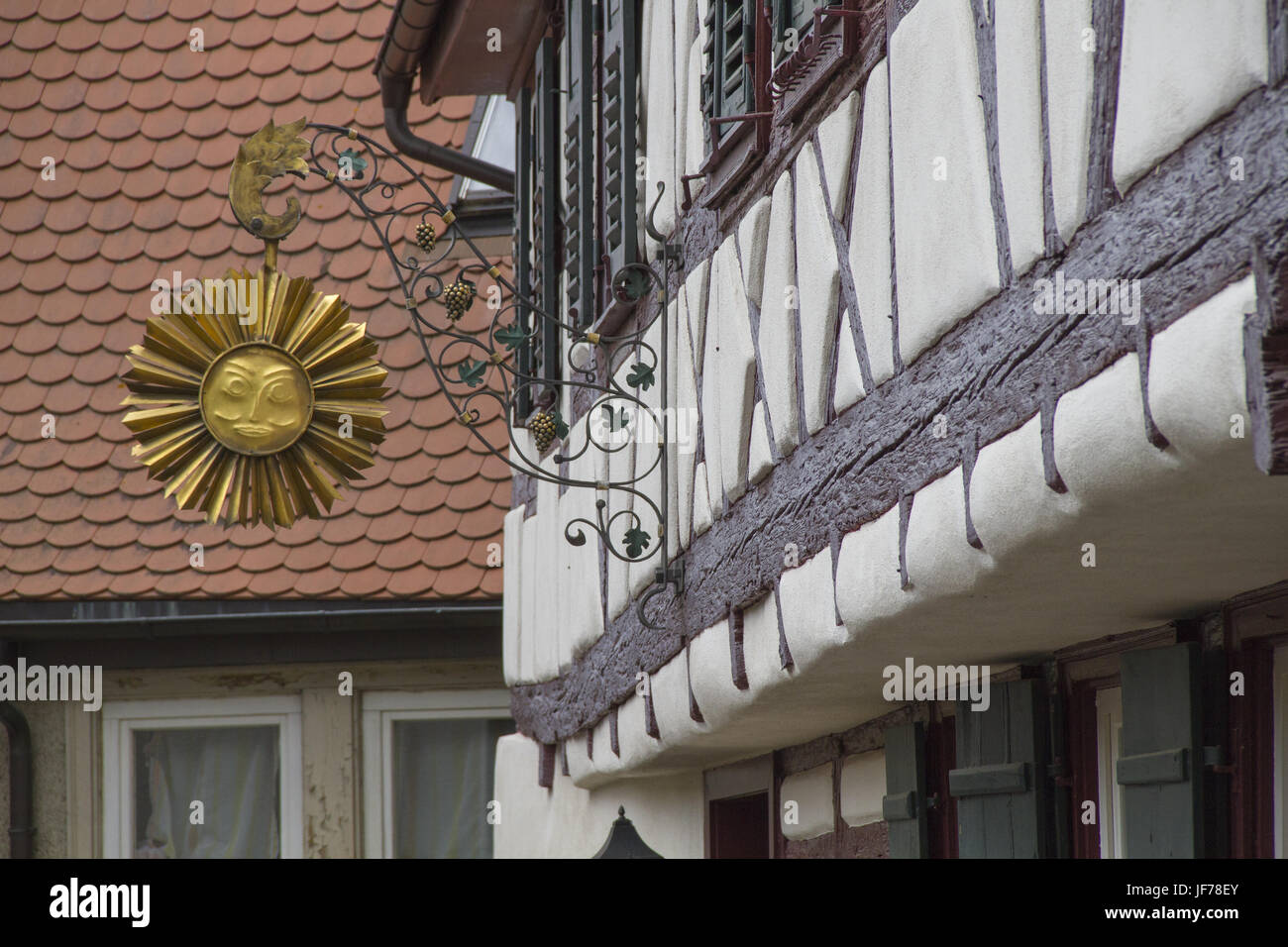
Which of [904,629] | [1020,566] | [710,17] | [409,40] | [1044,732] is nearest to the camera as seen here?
[1020,566]

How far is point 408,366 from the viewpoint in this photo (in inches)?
383

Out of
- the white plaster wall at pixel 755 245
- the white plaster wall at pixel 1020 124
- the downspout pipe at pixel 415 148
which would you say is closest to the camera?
the white plaster wall at pixel 1020 124

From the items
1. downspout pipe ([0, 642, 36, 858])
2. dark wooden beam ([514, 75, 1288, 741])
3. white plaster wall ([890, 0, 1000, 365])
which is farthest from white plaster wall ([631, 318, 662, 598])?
downspout pipe ([0, 642, 36, 858])

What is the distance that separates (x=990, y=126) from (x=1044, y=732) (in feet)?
4.70

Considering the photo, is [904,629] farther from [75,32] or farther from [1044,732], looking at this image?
[75,32]

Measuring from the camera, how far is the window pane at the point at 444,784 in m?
9.56

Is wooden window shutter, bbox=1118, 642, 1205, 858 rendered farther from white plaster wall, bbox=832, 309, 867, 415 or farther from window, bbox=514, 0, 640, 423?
window, bbox=514, 0, 640, 423

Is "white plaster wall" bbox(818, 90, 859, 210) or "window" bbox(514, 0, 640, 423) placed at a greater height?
"window" bbox(514, 0, 640, 423)

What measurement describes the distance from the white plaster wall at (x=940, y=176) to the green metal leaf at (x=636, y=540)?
183cm

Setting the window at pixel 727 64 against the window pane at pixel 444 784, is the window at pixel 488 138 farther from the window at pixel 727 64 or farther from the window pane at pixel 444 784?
the window at pixel 727 64

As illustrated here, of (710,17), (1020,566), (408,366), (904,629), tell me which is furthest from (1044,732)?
(408,366)

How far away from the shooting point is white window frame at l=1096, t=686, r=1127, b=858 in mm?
3727

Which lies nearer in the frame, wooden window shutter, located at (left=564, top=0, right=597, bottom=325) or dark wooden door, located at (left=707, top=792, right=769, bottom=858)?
wooden window shutter, located at (left=564, top=0, right=597, bottom=325)

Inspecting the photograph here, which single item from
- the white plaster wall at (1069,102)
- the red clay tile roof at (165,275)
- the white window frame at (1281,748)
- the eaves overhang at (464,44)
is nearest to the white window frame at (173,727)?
the red clay tile roof at (165,275)
